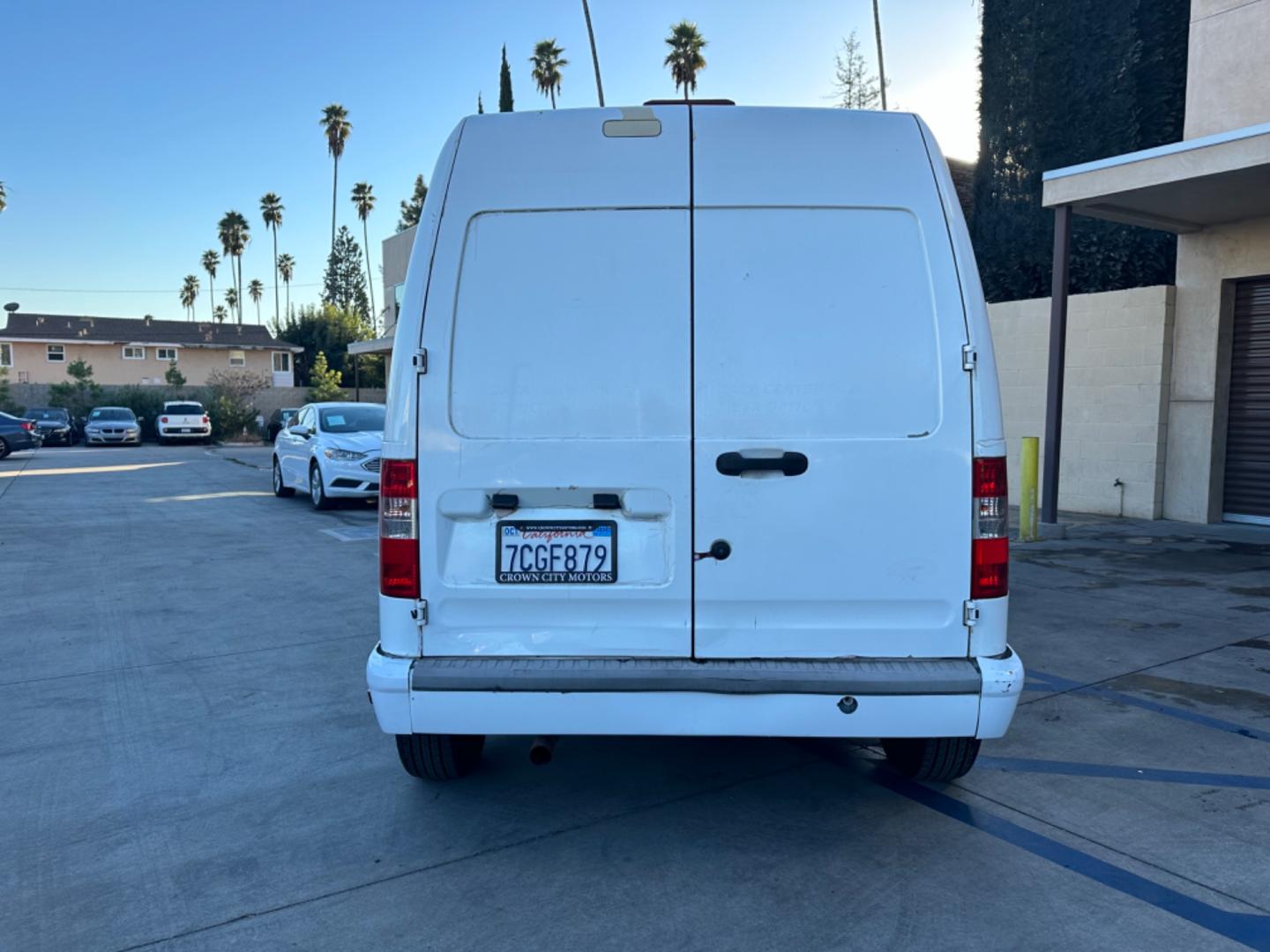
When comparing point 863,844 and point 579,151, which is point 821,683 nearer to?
point 863,844

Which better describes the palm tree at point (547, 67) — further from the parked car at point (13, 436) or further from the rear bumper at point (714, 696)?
the rear bumper at point (714, 696)

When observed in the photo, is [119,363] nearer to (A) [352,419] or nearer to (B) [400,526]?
(A) [352,419]

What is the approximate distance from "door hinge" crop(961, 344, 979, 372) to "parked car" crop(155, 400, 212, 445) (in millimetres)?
37187

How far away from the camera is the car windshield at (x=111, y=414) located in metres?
34.5

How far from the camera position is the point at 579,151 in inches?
136

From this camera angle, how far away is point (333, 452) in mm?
13430

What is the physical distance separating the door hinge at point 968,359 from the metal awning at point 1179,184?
761 cm

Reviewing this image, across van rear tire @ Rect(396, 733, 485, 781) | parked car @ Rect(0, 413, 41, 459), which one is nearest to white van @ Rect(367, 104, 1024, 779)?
van rear tire @ Rect(396, 733, 485, 781)

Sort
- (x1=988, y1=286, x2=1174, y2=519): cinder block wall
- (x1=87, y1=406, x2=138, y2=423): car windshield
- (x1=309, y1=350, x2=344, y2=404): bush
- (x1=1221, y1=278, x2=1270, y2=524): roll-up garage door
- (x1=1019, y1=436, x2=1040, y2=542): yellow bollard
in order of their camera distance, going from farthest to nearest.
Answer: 1. (x1=309, y1=350, x2=344, y2=404): bush
2. (x1=87, y1=406, x2=138, y2=423): car windshield
3. (x1=988, y1=286, x2=1174, y2=519): cinder block wall
4. (x1=1221, y1=278, x2=1270, y2=524): roll-up garage door
5. (x1=1019, y1=436, x2=1040, y2=542): yellow bollard

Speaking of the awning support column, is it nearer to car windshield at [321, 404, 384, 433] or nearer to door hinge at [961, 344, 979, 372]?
door hinge at [961, 344, 979, 372]

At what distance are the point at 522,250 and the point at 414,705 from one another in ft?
5.33

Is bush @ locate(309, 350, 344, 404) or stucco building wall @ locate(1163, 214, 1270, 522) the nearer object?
stucco building wall @ locate(1163, 214, 1270, 522)

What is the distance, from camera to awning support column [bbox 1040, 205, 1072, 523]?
1088 centimetres

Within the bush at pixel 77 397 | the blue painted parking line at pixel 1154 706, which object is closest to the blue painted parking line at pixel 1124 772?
the blue painted parking line at pixel 1154 706
